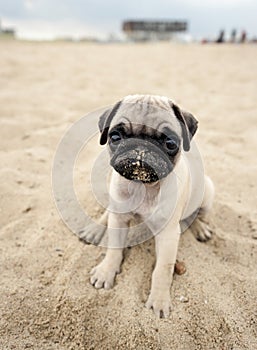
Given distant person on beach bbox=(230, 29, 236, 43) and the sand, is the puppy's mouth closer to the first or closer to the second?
the sand

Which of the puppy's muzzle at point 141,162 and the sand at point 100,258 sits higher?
the puppy's muzzle at point 141,162

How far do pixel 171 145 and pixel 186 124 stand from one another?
26 centimetres

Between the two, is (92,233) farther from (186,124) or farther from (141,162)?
(186,124)

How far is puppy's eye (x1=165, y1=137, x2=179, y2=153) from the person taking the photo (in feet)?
6.52

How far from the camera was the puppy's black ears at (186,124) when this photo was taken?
214 cm

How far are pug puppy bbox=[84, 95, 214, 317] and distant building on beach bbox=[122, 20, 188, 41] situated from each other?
67.2ft

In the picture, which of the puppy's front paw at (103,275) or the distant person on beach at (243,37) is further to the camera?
the distant person on beach at (243,37)

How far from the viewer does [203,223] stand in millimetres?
2738

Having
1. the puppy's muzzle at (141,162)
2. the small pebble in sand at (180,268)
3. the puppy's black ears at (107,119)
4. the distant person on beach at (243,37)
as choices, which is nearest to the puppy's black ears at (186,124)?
the puppy's muzzle at (141,162)

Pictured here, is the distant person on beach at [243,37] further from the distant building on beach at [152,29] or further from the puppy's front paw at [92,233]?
the puppy's front paw at [92,233]

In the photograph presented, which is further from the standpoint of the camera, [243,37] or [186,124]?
[243,37]

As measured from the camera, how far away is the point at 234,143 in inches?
161

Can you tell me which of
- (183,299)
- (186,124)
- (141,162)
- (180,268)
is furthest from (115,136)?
(183,299)

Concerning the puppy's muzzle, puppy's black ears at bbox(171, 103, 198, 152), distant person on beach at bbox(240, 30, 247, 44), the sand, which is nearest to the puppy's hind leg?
the sand
